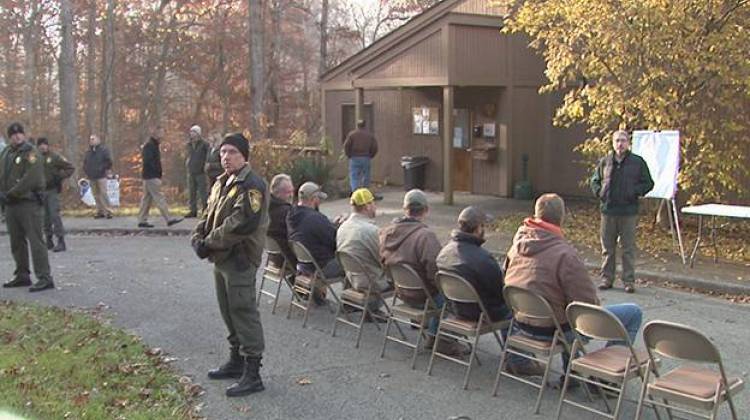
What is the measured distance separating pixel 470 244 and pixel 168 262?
6.62 metres

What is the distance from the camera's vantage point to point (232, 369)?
6.13 m

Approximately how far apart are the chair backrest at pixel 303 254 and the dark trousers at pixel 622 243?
360cm

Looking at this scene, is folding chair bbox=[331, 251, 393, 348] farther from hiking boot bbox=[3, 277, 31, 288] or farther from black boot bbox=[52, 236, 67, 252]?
black boot bbox=[52, 236, 67, 252]

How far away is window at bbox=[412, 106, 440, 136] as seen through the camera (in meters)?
19.2

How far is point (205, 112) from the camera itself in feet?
125

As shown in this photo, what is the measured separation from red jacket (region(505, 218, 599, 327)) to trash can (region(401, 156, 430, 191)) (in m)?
13.6

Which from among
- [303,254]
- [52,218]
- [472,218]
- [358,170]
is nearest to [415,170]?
[358,170]

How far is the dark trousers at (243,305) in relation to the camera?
18.8 ft

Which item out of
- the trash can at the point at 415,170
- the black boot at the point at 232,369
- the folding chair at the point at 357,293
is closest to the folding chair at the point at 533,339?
the folding chair at the point at 357,293

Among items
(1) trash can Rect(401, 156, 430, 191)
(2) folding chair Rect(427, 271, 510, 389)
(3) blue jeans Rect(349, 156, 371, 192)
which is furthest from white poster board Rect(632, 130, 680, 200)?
(1) trash can Rect(401, 156, 430, 191)

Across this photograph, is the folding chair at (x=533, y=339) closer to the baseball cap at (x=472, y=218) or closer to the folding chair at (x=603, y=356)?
the folding chair at (x=603, y=356)

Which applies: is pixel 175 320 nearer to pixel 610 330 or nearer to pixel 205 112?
pixel 610 330

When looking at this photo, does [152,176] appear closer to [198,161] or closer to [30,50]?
[198,161]

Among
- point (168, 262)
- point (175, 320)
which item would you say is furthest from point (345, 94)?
point (175, 320)
